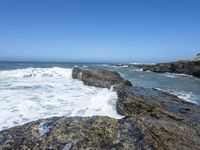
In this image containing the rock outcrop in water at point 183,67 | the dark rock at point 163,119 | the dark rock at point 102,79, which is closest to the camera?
the dark rock at point 163,119

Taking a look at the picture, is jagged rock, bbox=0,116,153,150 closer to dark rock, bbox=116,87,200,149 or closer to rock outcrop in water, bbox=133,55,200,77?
dark rock, bbox=116,87,200,149

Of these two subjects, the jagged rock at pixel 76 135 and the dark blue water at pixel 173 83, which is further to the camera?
the dark blue water at pixel 173 83

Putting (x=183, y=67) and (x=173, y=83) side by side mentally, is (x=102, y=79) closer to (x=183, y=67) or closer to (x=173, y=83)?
(x=173, y=83)

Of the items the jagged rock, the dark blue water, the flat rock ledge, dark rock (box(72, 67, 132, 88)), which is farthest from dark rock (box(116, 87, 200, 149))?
dark rock (box(72, 67, 132, 88))

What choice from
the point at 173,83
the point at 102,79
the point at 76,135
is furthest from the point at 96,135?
the point at 173,83

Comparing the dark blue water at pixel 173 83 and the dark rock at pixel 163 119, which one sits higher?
the dark rock at pixel 163 119

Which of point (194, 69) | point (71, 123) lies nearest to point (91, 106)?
point (71, 123)

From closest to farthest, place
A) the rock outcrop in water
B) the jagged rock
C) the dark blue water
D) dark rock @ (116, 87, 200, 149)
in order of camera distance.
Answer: the jagged rock < dark rock @ (116, 87, 200, 149) < the dark blue water < the rock outcrop in water

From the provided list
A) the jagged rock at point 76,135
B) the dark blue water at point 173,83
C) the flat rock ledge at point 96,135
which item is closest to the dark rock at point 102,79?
the dark blue water at point 173,83

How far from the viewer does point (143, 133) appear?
448cm

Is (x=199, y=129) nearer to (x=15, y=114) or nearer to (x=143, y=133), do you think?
(x=143, y=133)

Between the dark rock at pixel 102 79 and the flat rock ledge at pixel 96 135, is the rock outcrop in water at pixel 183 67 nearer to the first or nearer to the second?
the dark rock at pixel 102 79

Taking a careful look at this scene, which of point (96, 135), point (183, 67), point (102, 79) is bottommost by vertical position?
point (183, 67)

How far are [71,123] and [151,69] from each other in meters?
58.1
